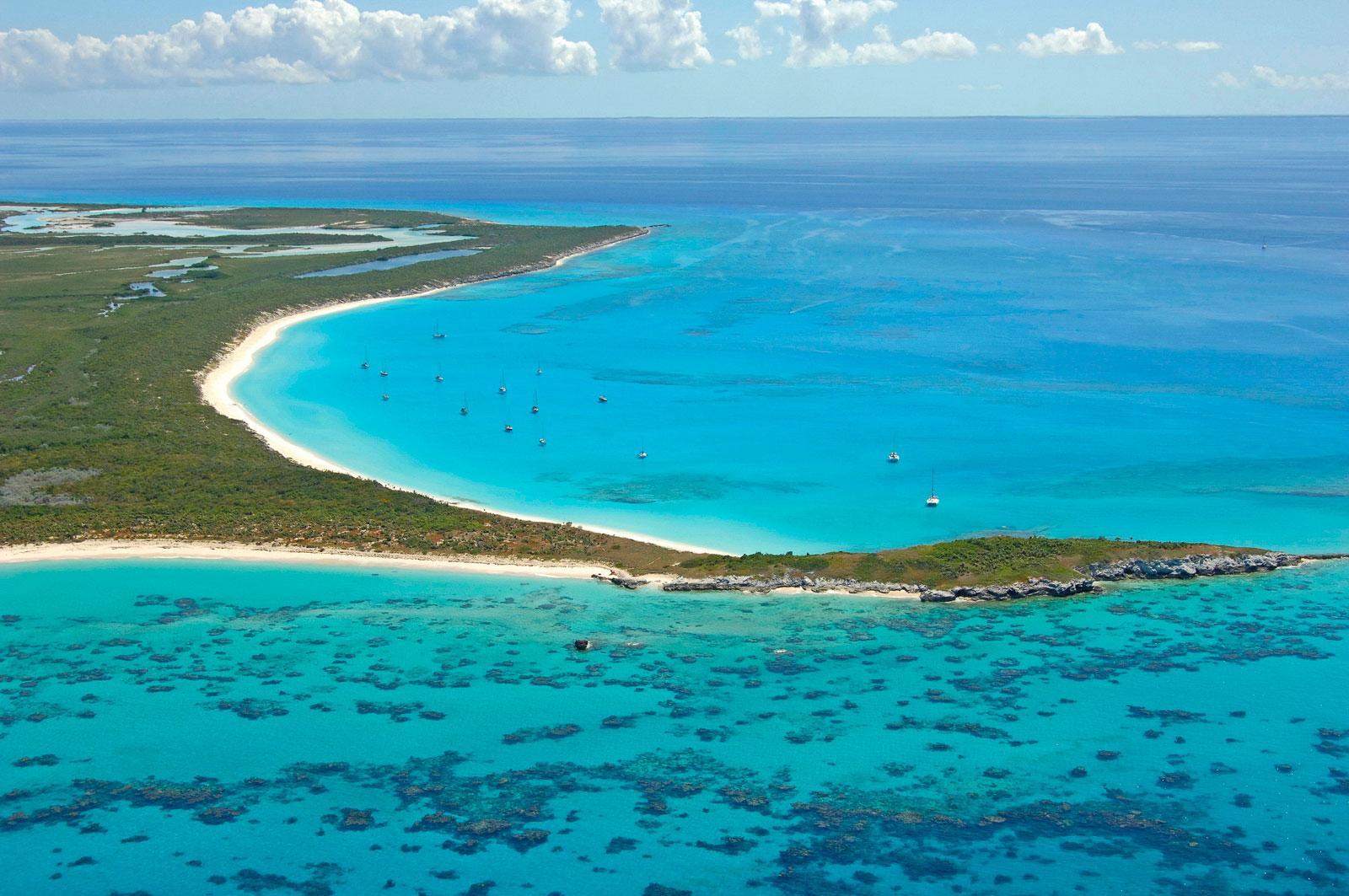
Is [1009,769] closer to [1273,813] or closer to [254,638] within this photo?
[1273,813]

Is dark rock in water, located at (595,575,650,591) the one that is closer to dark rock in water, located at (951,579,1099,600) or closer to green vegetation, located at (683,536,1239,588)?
green vegetation, located at (683,536,1239,588)

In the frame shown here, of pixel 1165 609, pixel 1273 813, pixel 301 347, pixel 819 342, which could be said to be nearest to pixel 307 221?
pixel 301 347

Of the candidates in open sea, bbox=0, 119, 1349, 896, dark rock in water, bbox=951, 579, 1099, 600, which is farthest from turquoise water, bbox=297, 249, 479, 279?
dark rock in water, bbox=951, 579, 1099, 600

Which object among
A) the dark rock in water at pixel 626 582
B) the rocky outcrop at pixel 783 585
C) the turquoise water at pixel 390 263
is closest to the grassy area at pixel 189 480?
the rocky outcrop at pixel 783 585

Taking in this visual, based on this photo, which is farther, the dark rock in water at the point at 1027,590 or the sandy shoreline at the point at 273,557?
the sandy shoreline at the point at 273,557

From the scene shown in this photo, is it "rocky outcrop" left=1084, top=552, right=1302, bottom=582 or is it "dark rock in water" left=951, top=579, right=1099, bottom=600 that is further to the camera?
"rocky outcrop" left=1084, top=552, right=1302, bottom=582

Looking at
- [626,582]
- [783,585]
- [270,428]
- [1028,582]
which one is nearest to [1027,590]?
[1028,582]

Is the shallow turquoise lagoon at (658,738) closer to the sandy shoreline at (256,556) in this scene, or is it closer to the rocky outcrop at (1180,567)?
the rocky outcrop at (1180,567)
